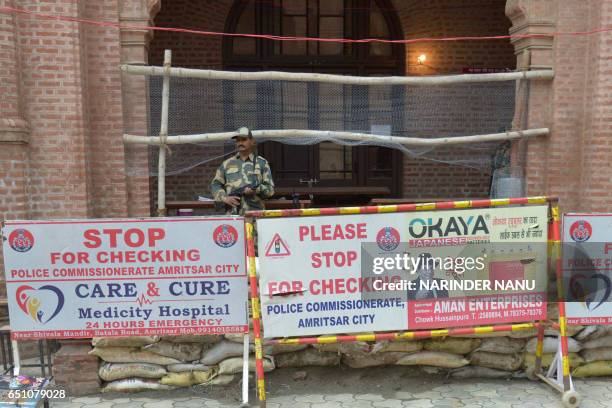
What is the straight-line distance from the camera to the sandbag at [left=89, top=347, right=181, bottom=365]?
169 inches

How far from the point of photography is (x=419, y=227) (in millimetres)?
4070

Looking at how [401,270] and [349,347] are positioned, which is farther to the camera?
[349,347]

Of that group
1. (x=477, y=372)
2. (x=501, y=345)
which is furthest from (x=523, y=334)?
(x=477, y=372)

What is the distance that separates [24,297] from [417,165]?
772 centimetres

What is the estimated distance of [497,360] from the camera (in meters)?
4.51

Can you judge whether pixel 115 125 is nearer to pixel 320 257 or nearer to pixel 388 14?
pixel 320 257

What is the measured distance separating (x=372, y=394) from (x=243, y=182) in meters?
2.50

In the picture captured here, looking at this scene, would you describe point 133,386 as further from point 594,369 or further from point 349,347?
point 594,369

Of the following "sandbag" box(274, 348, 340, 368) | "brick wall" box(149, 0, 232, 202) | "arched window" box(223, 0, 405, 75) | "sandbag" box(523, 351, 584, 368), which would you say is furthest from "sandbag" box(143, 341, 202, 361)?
"arched window" box(223, 0, 405, 75)

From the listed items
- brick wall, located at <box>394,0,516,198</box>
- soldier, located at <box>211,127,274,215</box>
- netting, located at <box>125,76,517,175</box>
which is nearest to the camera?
soldier, located at <box>211,127,274,215</box>

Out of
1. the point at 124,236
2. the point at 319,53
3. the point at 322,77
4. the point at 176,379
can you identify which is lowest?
the point at 176,379

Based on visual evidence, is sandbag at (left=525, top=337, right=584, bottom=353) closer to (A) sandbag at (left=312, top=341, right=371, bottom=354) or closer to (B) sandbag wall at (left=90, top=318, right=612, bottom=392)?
(B) sandbag wall at (left=90, top=318, right=612, bottom=392)

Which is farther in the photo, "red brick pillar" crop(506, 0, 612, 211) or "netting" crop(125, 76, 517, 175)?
"red brick pillar" crop(506, 0, 612, 211)

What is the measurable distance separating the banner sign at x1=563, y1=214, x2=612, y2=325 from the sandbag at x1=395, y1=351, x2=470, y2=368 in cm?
99
